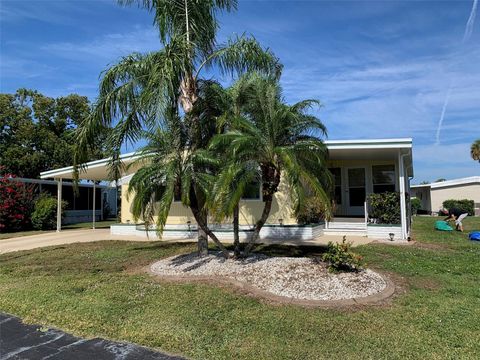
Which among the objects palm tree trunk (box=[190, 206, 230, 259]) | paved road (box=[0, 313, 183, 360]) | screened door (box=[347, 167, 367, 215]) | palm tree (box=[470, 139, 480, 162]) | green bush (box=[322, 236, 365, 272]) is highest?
palm tree (box=[470, 139, 480, 162])

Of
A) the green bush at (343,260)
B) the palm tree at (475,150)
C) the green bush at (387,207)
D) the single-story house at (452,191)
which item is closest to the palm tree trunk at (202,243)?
the green bush at (343,260)

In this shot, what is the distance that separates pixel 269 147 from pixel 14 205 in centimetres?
1771

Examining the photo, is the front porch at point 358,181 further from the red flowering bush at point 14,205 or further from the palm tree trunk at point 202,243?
the red flowering bush at point 14,205

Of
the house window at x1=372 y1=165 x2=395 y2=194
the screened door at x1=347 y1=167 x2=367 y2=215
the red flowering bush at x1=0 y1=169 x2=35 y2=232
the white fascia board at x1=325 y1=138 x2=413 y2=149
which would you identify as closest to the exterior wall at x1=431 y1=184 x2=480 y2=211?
the house window at x1=372 y1=165 x2=395 y2=194

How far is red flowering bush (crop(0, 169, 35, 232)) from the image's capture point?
19.8 metres

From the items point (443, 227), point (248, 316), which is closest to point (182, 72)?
point (248, 316)

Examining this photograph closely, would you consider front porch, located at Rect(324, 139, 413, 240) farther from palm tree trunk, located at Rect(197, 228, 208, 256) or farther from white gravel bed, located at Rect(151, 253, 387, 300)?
white gravel bed, located at Rect(151, 253, 387, 300)

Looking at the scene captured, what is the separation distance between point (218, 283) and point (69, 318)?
8.27ft

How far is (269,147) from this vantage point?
294 inches

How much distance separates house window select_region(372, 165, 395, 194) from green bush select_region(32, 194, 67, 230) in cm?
1603

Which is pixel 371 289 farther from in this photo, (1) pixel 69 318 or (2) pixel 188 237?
(2) pixel 188 237

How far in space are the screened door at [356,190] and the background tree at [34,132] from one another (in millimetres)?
20475

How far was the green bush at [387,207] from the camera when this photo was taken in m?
13.0

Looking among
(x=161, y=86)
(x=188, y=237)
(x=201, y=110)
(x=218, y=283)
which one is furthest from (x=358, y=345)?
(x=188, y=237)
